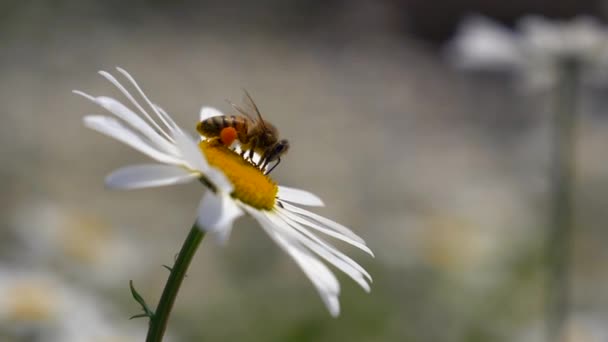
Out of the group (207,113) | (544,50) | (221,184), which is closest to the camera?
(221,184)

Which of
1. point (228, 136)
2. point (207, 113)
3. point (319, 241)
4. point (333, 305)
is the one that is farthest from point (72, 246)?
point (333, 305)

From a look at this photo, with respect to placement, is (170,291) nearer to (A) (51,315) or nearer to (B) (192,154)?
(B) (192,154)

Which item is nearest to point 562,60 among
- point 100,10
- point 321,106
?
point 321,106

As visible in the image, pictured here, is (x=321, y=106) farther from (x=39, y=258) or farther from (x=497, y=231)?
(x=39, y=258)

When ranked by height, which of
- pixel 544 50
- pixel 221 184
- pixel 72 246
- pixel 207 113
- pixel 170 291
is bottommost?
pixel 170 291

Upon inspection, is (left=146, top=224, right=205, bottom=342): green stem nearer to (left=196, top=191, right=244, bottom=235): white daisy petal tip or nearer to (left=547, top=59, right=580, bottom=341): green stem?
(left=196, top=191, right=244, bottom=235): white daisy petal tip

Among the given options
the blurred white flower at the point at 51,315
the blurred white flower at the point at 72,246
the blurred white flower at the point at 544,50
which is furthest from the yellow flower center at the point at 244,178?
the blurred white flower at the point at 544,50

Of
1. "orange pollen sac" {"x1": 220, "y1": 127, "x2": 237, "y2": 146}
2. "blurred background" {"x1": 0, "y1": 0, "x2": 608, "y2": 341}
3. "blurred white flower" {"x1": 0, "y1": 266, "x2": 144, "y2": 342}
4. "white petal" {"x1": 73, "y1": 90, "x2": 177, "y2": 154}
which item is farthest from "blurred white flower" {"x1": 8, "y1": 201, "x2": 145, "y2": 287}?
"white petal" {"x1": 73, "y1": 90, "x2": 177, "y2": 154}

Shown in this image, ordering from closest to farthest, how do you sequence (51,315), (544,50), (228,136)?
1. (228,136)
2. (51,315)
3. (544,50)
